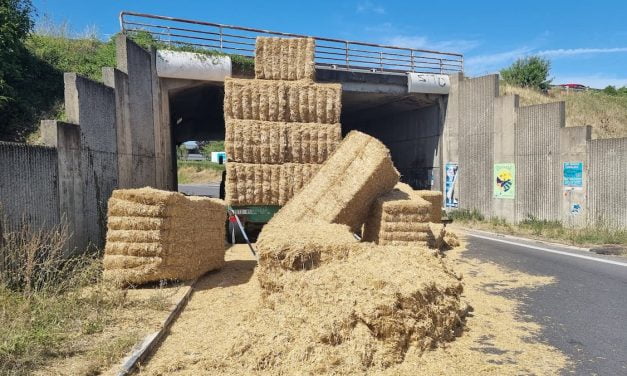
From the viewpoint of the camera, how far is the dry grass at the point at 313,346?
4520 mm

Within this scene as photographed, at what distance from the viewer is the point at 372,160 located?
9500 millimetres

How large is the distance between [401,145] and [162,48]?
15.2 metres

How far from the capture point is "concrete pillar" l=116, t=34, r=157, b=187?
12445mm

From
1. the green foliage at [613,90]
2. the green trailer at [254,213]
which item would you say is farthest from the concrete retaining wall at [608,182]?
the green foliage at [613,90]

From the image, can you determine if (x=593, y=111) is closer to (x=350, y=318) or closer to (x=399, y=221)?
(x=399, y=221)

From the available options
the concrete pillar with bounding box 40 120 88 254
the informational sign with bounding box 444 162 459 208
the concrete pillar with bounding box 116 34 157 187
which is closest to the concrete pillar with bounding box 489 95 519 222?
the informational sign with bounding box 444 162 459 208

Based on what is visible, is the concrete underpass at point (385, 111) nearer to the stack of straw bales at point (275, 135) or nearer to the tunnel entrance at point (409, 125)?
the tunnel entrance at point (409, 125)

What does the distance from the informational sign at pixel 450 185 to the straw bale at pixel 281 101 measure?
10.1 m

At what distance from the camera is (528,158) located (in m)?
16.4

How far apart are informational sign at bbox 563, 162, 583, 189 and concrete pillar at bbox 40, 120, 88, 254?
15.5 meters

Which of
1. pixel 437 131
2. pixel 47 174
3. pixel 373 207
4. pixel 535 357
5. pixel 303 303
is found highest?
pixel 437 131

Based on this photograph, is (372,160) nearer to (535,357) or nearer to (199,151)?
(535,357)

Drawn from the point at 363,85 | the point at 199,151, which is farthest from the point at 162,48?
the point at 199,151

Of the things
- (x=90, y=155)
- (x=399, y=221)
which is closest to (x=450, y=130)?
(x=399, y=221)
